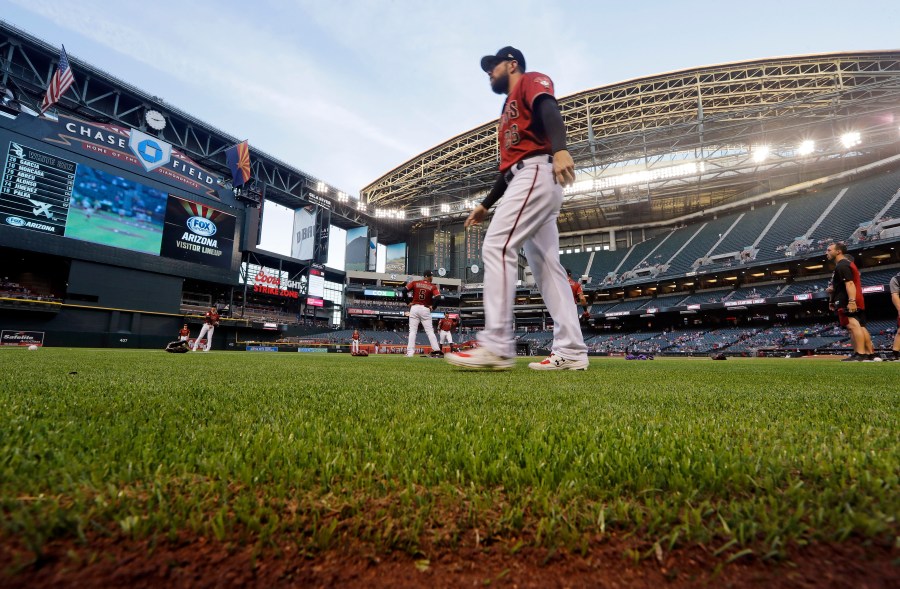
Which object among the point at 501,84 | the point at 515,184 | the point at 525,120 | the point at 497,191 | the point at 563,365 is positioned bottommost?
the point at 563,365

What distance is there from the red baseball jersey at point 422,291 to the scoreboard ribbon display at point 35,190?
21.9 m

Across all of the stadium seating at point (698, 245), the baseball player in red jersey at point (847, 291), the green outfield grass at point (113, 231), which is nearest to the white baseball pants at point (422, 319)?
the baseball player in red jersey at point (847, 291)

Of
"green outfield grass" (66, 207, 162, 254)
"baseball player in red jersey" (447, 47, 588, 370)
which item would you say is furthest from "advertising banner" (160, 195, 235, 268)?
"baseball player in red jersey" (447, 47, 588, 370)

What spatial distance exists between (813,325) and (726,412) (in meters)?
31.9

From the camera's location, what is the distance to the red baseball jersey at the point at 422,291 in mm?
9938

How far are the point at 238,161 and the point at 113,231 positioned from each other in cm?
848

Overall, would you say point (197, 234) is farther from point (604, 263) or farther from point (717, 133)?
point (717, 133)

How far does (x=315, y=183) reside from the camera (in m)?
38.2

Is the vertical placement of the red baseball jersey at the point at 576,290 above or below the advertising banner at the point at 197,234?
below

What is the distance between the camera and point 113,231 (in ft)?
74.3

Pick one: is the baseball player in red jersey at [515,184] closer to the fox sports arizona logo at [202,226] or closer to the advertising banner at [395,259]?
the fox sports arizona logo at [202,226]

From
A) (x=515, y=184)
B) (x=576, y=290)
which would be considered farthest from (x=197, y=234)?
(x=515, y=184)

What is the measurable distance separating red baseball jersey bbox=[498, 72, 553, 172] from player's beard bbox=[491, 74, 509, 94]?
0.70 ft

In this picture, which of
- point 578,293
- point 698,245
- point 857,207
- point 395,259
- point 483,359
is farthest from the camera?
point 395,259
